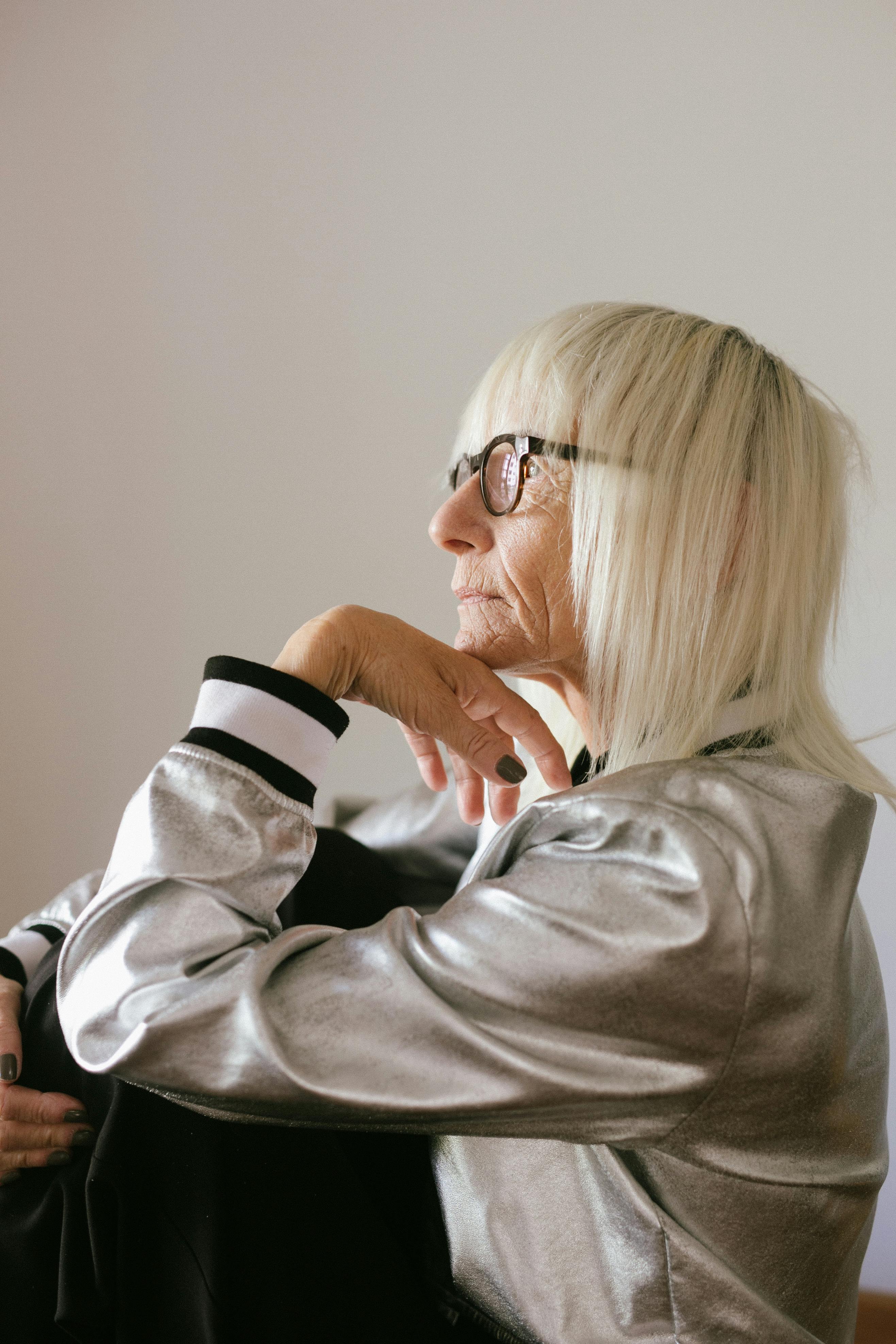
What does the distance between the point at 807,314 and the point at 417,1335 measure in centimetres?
152

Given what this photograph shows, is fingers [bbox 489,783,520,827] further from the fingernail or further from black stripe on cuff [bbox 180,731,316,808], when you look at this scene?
black stripe on cuff [bbox 180,731,316,808]

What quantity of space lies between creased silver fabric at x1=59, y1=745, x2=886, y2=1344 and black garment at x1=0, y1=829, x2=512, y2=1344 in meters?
0.10

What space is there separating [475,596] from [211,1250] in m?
0.66

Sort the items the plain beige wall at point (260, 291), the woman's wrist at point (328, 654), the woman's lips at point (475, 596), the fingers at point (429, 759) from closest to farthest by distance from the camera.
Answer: the woman's wrist at point (328, 654) < the woman's lips at point (475, 596) < the fingers at point (429, 759) < the plain beige wall at point (260, 291)

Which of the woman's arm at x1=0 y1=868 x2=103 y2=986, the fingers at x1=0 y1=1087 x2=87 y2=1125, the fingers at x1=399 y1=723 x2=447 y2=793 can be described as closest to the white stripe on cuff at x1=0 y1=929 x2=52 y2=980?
the woman's arm at x1=0 y1=868 x2=103 y2=986

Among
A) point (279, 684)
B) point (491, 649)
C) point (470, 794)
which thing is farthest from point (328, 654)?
point (470, 794)

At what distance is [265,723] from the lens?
2.66ft

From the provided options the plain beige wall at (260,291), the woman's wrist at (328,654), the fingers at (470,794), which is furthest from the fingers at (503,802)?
the plain beige wall at (260,291)

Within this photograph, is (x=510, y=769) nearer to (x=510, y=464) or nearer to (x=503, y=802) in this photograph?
(x=503, y=802)

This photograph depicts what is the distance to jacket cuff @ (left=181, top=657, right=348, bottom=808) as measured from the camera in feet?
2.61

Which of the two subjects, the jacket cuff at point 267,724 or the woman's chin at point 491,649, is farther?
the woman's chin at point 491,649

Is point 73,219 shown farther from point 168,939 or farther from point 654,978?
point 654,978

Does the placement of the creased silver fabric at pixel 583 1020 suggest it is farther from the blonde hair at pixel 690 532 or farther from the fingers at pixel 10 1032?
the fingers at pixel 10 1032

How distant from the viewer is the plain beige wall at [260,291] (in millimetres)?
1729
